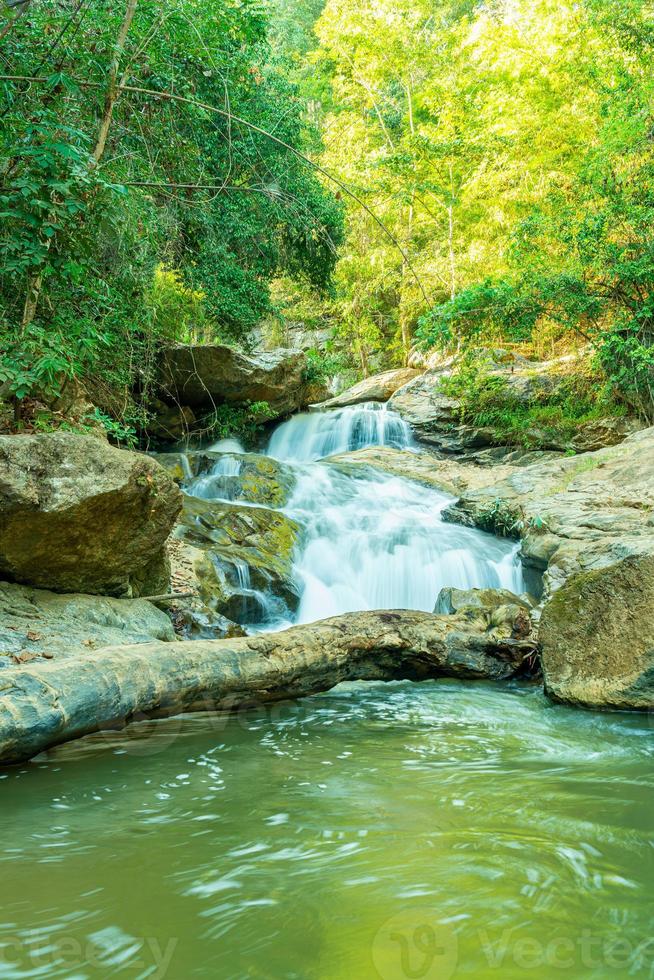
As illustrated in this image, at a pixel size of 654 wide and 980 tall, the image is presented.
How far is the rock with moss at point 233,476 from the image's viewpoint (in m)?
10.6

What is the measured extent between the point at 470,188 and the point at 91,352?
1571cm

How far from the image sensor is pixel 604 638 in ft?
14.6

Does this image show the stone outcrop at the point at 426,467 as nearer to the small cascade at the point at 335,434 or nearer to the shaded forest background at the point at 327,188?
the small cascade at the point at 335,434

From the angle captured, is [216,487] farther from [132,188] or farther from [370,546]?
[132,188]

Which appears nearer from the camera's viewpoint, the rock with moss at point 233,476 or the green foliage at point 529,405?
the rock with moss at point 233,476

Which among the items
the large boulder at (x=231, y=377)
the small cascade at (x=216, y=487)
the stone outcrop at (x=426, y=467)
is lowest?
the small cascade at (x=216, y=487)

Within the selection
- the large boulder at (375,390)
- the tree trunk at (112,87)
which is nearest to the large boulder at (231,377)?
the large boulder at (375,390)

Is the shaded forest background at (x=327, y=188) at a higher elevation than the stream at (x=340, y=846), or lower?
higher

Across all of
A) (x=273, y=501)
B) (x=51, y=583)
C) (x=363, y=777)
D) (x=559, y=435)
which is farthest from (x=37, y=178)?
(x=559, y=435)

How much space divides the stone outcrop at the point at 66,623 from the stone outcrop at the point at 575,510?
3935 millimetres

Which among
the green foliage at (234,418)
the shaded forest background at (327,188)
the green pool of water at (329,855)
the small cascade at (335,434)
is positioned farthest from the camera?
the small cascade at (335,434)

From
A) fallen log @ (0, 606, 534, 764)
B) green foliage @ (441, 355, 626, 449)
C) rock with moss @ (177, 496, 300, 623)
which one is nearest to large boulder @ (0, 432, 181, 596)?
rock with moss @ (177, 496, 300, 623)

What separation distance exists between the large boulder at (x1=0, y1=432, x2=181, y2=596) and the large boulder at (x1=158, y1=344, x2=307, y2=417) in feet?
21.0

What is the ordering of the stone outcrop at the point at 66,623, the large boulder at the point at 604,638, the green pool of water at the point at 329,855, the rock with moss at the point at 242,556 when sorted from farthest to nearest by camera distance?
the rock with moss at the point at 242,556, the stone outcrop at the point at 66,623, the large boulder at the point at 604,638, the green pool of water at the point at 329,855
